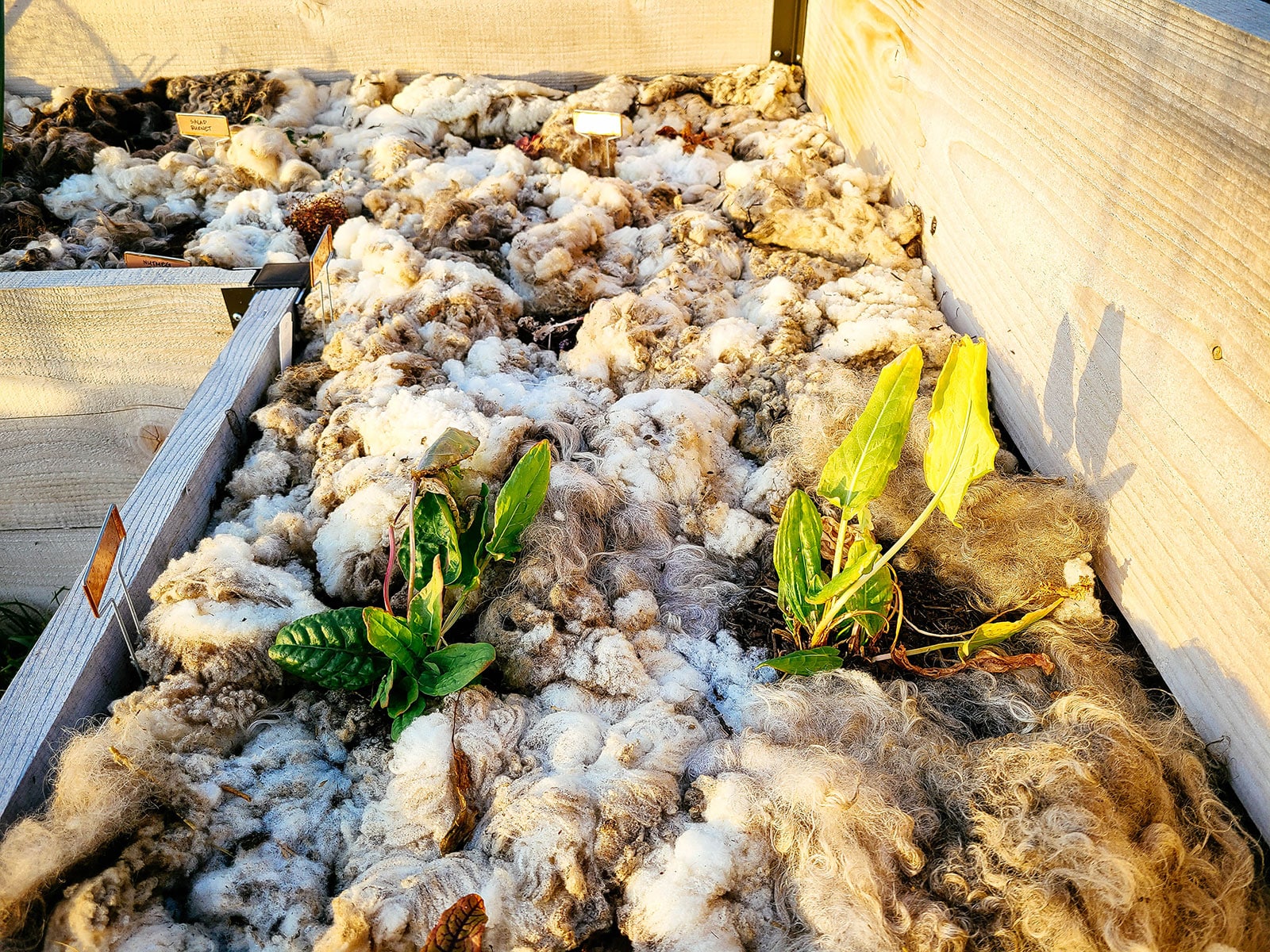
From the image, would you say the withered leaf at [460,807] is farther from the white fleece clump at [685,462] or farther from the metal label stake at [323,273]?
the metal label stake at [323,273]

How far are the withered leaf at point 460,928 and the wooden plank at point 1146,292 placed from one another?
0.94m

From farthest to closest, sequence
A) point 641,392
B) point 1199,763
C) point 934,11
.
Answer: point 934,11
point 641,392
point 1199,763

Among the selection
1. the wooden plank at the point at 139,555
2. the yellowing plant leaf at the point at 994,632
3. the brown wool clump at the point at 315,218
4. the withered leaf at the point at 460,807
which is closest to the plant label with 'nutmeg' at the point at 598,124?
the brown wool clump at the point at 315,218

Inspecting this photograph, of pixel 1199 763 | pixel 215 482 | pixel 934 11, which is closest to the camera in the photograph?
pixel 1199 763

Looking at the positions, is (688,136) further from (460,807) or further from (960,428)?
(460,807)

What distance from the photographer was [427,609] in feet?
3.95

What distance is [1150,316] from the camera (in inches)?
48.4

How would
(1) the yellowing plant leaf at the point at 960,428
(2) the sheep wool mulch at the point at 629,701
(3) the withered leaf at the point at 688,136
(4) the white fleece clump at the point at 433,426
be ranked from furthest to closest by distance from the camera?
(3) the withered leaf at the point at 688,136 → (4) the white fleece clump at the point at 433,426 → (1) the yellowing plant leaf at the point at 960,428 → (2) the sheep wool mulch at the point at 629,701

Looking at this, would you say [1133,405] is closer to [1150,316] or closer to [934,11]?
[1150,316]

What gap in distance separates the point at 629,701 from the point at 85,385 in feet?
5.47

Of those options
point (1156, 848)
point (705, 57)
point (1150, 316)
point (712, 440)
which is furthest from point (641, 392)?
point (705, 57)

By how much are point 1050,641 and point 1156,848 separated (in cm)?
34

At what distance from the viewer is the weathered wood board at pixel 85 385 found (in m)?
1.93

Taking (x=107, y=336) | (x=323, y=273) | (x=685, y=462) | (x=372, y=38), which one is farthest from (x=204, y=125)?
(x=685, y=462)
